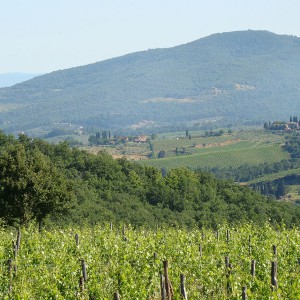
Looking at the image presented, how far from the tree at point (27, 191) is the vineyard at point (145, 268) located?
7.12 m

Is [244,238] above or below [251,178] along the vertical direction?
above

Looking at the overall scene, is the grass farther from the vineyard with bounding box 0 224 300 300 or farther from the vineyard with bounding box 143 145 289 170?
the vineyard with bounding box 0 224 300 300

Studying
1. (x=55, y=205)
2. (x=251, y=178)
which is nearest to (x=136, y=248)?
(x=55, y=205)

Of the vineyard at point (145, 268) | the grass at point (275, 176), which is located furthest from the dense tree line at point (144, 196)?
the grass at point (275, 176)

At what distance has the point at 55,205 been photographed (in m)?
34.0

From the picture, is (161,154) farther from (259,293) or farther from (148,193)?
(259,293)

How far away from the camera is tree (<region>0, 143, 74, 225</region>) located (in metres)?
33.2

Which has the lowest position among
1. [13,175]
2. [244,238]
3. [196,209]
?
[196,209]

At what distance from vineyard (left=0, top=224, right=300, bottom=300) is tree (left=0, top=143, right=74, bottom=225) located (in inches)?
280

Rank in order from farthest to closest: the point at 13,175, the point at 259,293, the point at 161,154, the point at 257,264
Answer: the point at 161,154
the point at 13,175
the point at 257,264
the point at 259,293

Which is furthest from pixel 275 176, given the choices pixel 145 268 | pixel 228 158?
pixel 145 268

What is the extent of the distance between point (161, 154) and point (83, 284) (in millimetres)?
179405

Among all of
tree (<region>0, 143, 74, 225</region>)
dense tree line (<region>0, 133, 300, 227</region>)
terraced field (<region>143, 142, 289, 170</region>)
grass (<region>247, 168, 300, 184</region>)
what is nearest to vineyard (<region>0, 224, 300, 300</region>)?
tree (<region>0, 143, 74, 225</region>)

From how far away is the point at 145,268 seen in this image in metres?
19.2
